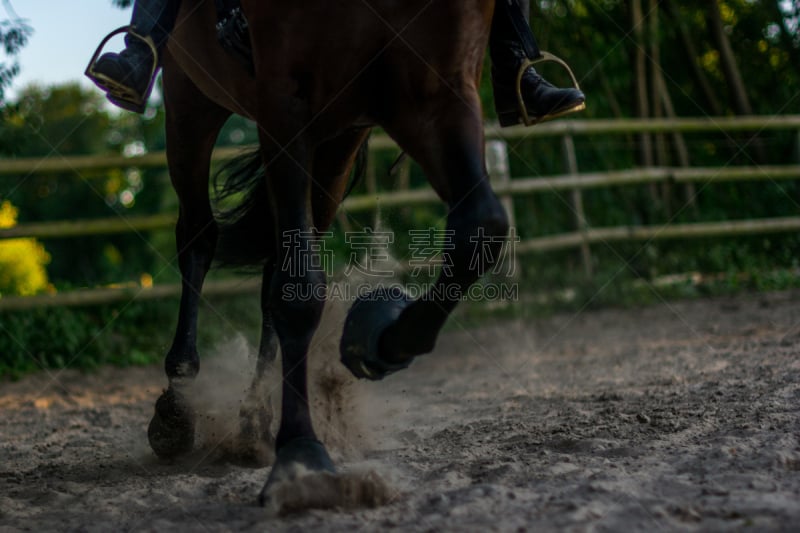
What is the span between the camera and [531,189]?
8070 mm

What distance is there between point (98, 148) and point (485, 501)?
3410cm

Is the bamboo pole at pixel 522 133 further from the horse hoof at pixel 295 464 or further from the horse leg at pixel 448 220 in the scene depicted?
the horse hoof at pixel 295 464

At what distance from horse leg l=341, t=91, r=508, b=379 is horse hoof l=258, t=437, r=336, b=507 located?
331 millimetres

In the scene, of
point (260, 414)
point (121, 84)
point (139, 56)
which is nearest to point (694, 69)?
point (139, 56)

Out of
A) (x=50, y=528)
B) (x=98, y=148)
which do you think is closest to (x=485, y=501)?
(x=50, y=528)

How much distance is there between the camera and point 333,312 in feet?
12.8

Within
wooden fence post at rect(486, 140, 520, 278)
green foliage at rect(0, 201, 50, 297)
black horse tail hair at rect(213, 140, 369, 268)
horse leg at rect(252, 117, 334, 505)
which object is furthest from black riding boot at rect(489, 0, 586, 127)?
green foliage at rect(0, 201, 50, 297)

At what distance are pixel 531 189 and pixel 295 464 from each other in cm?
608

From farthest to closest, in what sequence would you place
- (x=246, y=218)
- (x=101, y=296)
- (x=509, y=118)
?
(x=101, y=296) < (x=246, y=218) < (x=509, y=118)

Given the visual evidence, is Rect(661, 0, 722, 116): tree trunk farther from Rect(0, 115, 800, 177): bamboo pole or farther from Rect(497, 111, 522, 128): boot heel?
Rect(497, 111, 522, 128): boot heel

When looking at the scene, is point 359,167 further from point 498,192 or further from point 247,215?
point 498,192

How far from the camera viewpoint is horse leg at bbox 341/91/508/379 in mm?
2428

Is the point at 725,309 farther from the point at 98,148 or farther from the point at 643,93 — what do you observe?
the point at 98,148

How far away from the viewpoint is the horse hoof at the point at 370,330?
101 inches
